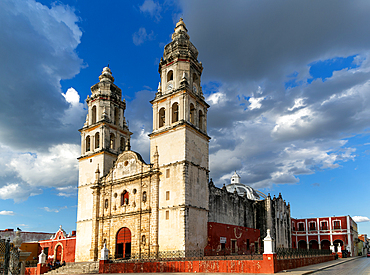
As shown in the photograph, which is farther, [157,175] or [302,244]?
[302,244]

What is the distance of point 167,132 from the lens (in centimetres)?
2991

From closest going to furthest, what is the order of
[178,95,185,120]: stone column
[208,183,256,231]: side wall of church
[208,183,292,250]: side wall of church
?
[178,95,185,120]: stone column, [208,183,256,231]: side wall of church, [208,183,292,250]: side wall of church

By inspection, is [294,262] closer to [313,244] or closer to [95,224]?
[95,224]

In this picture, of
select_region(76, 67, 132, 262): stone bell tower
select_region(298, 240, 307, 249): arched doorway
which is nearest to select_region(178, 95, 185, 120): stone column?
select_region(76, 67, 132, 262): stone bell tower

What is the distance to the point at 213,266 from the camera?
2036cm

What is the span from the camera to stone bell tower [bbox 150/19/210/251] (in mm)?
26811

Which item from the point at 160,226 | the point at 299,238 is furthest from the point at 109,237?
the point at 299,238

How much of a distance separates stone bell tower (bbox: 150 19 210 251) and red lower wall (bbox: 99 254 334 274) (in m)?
3.29

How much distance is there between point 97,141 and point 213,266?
21.7 metres

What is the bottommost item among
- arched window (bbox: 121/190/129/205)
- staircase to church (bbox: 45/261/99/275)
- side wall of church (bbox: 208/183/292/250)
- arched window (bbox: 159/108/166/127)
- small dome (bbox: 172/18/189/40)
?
staircase to church (bbox: 45/261/99/275)

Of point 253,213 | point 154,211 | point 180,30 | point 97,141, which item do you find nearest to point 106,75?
point 97,141

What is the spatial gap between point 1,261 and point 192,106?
21.9 metres

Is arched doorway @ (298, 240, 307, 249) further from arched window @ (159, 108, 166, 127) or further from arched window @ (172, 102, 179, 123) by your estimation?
arched window @ (159, 108, 166, 127)

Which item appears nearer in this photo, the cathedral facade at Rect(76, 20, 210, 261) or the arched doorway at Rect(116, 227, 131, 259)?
the cathedral facade at Rect(76, 20, 210, 261)
